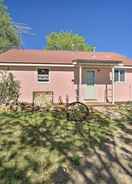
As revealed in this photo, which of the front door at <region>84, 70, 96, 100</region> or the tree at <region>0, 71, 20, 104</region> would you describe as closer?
the tree at <region>0, 71, 20, 104</region>

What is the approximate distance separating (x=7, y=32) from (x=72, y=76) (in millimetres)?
22257

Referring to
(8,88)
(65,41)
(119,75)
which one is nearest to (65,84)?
(119,75)

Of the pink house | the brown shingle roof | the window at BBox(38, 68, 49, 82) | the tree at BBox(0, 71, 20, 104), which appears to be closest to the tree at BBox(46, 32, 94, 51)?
the brown shingle roof

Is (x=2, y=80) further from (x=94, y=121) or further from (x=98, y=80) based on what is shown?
(x=94, y=121)

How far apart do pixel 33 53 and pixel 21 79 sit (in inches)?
168

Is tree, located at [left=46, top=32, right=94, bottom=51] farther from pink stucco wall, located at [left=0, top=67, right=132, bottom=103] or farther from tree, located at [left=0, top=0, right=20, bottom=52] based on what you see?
pink stucco wall, located at [left=0, top=67, right=132, bottom=103]

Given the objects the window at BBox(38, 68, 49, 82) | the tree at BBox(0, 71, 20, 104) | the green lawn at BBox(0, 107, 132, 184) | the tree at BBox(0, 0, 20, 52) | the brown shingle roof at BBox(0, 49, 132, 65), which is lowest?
the green lawn at BBox(0, 107, 132, 184)

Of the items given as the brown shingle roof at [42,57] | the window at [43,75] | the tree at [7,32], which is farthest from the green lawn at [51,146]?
the tree at [7,32]

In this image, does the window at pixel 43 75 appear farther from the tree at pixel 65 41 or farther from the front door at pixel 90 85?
the tree at pixel 65 41

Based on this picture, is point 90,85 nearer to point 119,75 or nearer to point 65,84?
point 65,84

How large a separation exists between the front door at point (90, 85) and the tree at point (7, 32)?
20.1m

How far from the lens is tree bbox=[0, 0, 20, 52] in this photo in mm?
41206

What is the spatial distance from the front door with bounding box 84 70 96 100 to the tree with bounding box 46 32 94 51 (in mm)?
36925

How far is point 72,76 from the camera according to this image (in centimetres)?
2286
